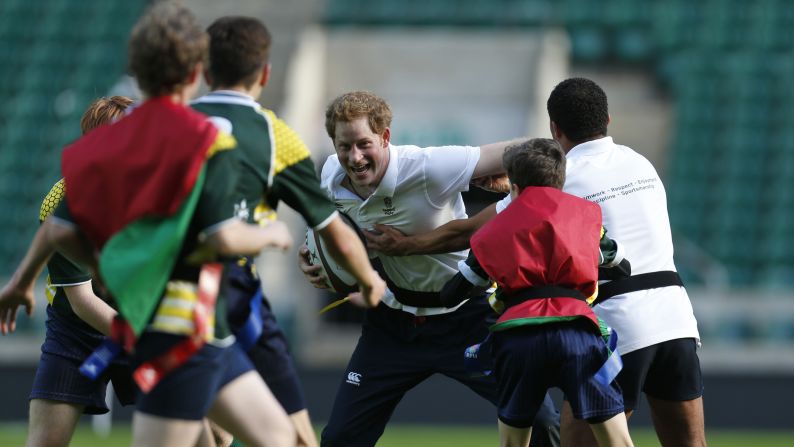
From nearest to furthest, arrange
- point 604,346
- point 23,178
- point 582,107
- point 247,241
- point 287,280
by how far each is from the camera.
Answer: point 247,241, point 604,346, point 582,107, point 287,280, point 23,178

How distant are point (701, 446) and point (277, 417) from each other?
214cm

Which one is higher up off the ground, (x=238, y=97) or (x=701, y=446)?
(x=238, y=97)

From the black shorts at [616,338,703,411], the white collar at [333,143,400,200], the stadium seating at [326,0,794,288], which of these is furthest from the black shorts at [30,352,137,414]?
the stadium seating at [326,0,794,288]

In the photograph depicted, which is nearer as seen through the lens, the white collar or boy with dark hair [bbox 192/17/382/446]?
boy with dark hair [bbox 192/17/382/446]

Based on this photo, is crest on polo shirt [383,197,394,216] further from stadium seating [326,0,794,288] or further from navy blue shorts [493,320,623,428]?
stadium seating [326,0,794,288]

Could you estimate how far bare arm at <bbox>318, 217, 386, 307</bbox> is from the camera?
166 inches

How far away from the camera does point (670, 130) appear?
1520cm

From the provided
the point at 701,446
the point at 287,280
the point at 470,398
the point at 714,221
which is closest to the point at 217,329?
the point at 701,446

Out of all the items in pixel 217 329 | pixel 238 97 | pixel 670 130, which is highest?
pixel 238 97

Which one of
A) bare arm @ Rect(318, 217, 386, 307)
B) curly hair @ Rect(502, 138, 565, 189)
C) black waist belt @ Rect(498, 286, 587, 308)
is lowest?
black waist belt @ Rect(498, 286, 587, 308)

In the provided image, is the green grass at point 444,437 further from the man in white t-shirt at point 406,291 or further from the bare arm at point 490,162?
the bare arm at point 490,162

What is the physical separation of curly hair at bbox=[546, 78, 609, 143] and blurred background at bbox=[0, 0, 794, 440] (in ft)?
26.9

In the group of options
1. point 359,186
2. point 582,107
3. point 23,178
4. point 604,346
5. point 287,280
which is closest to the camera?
point 604,346

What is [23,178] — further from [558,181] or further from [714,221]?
[558,181]
